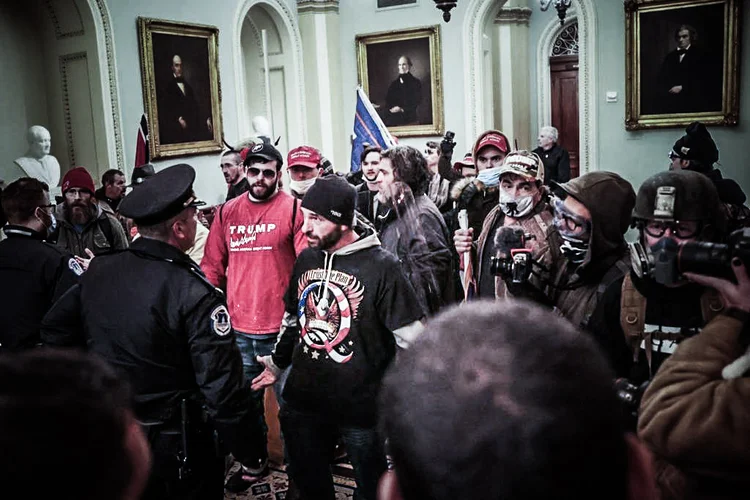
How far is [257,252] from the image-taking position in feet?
13.3

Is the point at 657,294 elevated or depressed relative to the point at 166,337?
elevated

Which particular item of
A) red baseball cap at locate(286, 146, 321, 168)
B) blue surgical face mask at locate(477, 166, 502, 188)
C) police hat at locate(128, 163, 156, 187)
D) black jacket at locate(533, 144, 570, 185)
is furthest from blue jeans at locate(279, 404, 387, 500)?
black jacket at locate(533, 144, 570, 185)

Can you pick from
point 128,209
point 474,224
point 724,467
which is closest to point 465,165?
point 474,224

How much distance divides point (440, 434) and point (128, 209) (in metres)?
2.12

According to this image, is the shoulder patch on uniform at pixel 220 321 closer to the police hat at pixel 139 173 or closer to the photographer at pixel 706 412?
the photographer at pixel 706 412

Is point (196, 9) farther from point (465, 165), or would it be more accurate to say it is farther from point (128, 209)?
point (128, 209)

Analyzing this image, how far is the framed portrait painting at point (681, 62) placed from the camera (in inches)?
360

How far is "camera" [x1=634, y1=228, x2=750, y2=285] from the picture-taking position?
164 cm

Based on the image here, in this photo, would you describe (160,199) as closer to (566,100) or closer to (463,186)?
(463,186)

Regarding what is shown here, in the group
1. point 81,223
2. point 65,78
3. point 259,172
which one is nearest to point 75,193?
point 81,223

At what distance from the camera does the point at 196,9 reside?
913cm

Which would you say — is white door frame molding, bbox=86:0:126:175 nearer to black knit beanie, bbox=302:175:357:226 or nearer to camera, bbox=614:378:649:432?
black knit beanie, bbox=302:175:357:226

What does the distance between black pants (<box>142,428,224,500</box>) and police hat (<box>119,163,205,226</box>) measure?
0.80 m

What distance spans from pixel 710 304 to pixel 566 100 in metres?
14.3
